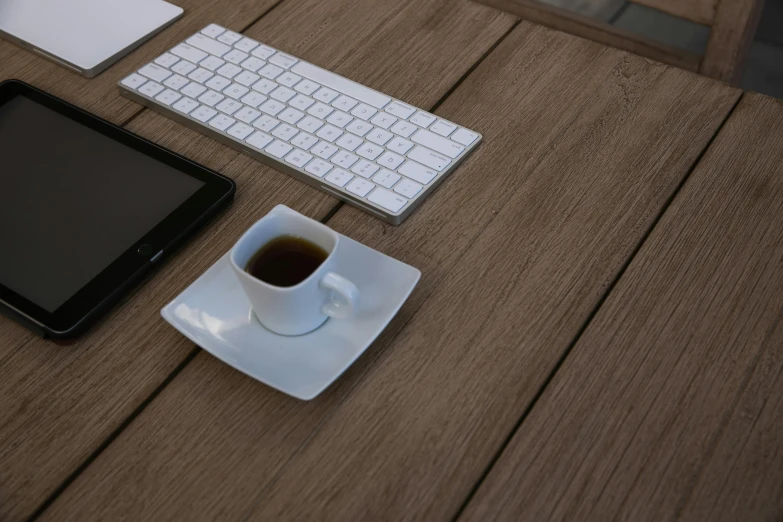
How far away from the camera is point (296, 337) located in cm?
61

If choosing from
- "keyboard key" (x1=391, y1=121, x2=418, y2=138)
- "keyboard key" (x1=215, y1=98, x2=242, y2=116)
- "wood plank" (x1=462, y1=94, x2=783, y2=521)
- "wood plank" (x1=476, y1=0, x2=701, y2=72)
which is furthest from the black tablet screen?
"wood plank" (x1=476, y1=0, x2=701, y2=72)

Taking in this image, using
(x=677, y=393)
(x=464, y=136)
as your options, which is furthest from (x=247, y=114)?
(x=677, y=393)

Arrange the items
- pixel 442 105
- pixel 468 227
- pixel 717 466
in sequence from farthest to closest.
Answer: pixel 442 105, pixel 468 227, pixel 717 466

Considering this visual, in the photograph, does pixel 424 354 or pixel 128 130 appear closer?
pixel 424 354

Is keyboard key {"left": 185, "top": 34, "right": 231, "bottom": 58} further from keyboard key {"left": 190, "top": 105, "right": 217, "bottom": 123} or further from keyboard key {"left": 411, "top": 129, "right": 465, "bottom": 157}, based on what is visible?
keyboard key {"left": 411, "top": 129, "right": 465, "bottom": 157}

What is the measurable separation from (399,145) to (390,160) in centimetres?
2

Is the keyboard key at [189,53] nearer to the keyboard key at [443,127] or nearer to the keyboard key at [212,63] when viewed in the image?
the keyboard key at [212,63]

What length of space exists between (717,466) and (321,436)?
0.95 ft

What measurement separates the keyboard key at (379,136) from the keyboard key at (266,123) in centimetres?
10

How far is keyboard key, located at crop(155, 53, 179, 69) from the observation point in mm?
834

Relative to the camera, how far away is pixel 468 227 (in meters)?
0.68

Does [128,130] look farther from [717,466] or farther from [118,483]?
[717,466]

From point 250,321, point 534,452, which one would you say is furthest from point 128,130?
point 534,452

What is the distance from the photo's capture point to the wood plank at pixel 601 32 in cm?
95
